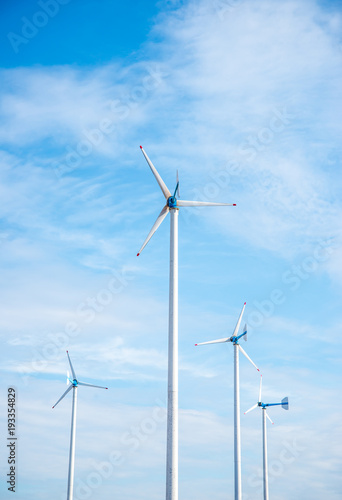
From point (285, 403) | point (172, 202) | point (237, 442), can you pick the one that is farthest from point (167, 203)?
point (285, 403)

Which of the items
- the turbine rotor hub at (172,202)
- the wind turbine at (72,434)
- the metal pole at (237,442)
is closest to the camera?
the turbine rotor hub at (172,202)

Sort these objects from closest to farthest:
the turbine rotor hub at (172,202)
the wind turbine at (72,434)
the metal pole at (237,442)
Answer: the turbine rotor hub at (172,202)
the metal pole at (237,442)
the wind turbine at (72,434)

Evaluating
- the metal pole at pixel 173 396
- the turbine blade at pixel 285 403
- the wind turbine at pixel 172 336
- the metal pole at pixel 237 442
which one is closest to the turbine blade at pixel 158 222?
the wind turbine at pixel 172 336

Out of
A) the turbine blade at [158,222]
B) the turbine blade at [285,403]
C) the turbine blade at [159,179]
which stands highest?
the turbine blade at [159,179]

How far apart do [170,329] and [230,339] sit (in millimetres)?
45758

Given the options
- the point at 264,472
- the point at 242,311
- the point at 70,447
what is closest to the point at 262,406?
the point at 264,472

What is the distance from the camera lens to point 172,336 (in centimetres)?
4850

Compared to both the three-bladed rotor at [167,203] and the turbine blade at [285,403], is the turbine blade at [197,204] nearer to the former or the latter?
the three-bladed rotor at [167,203]

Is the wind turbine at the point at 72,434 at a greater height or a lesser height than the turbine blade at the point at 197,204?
lesser

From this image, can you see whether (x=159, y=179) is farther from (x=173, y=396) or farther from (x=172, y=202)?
(x=173, y=396)

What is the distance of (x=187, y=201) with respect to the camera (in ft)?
183

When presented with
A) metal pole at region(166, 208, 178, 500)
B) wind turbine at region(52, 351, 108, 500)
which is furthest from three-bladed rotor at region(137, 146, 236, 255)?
wind turbine at region(52, 351, 108, 500)

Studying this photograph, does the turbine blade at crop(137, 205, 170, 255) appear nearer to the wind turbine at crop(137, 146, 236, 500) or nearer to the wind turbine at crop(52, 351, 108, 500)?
the wind turbine at crop(137, 146, 236, 500)

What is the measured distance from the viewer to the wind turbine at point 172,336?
1783 inches
